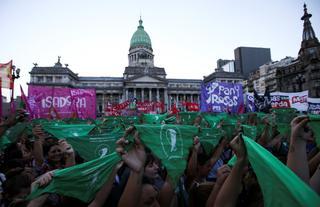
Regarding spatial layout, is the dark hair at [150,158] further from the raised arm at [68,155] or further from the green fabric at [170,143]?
the raised arm at [68,155]

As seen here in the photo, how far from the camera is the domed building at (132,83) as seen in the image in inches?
2397

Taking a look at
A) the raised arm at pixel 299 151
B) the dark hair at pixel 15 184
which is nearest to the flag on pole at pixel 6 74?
the dark hair at pixel 15 184

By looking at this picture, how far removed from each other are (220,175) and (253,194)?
37 cm

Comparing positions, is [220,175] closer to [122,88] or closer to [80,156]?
[80,156]

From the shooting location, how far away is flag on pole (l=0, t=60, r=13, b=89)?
7.84 metres

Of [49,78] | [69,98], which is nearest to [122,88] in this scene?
[49,78]

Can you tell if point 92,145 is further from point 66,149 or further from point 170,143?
point 170,143

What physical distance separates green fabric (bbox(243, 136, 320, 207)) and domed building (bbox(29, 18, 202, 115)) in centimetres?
5912

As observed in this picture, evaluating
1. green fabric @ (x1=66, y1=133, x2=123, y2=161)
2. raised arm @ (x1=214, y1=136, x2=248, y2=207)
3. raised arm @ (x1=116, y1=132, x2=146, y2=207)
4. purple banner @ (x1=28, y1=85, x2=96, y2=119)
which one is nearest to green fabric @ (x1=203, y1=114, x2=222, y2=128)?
green fabric @ (x1=66, y1=133, x2=123, y2=161)

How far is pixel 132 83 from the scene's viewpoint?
65.6 meters

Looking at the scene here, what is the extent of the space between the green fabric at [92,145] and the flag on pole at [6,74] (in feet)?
17.1

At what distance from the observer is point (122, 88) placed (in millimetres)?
67562

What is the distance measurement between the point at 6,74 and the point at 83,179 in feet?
25.6

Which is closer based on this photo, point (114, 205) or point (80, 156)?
point (114, 205)
